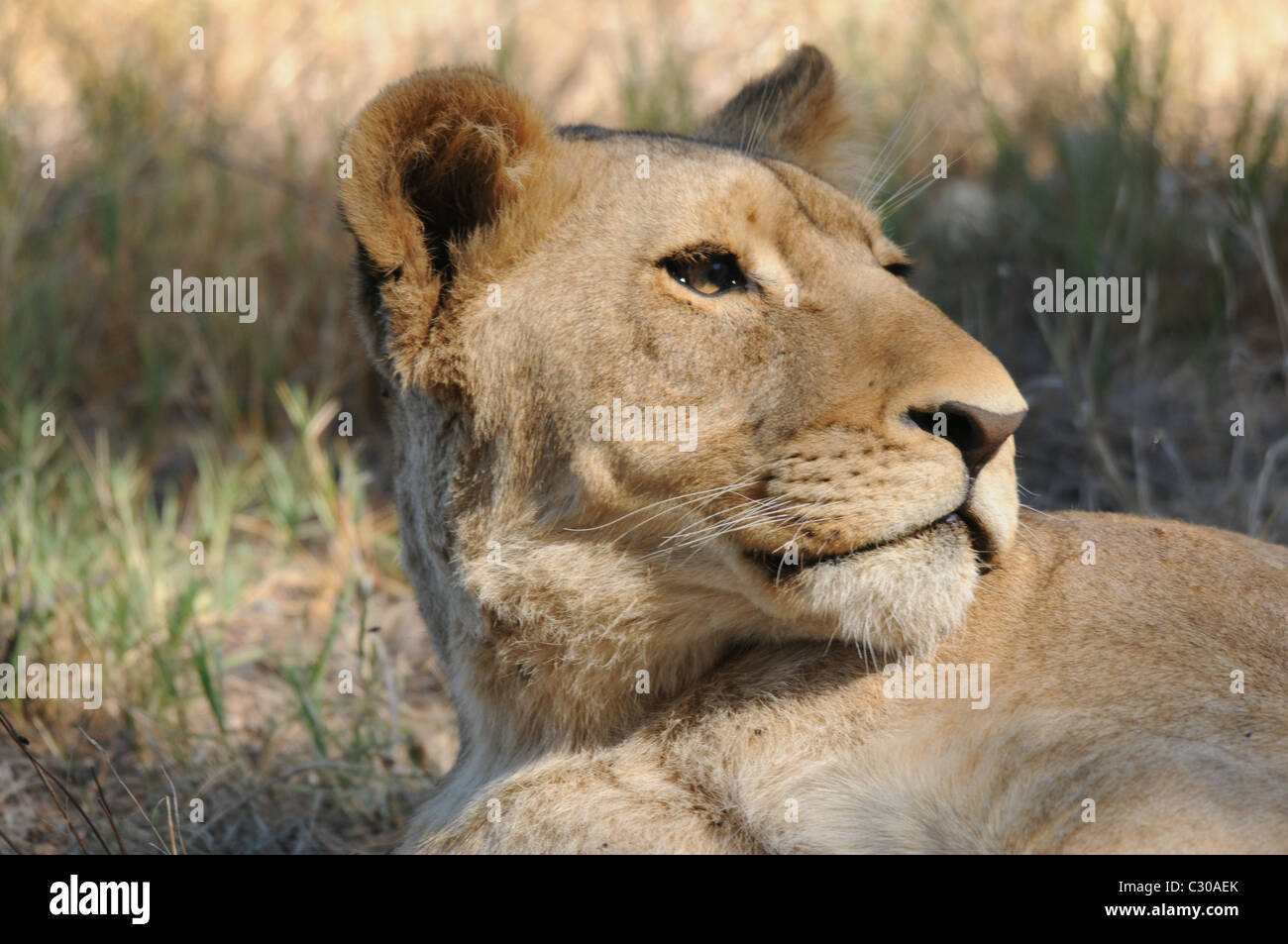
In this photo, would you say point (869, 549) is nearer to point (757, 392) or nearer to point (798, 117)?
point (757, 392)

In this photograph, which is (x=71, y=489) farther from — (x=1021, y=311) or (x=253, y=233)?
(x=1021, y=311)

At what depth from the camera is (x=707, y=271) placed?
110 inches

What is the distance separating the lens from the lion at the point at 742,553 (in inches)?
96.6

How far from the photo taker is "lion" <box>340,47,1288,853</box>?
2.45 meters

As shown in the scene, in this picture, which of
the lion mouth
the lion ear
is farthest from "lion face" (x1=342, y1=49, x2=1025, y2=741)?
the lion ear

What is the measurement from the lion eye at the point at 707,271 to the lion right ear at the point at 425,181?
15.4 inches

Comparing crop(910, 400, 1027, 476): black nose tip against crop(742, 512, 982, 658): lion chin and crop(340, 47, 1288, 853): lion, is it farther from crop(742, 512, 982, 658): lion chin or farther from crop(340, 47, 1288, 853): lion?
crop(742, 512, 982, 658): lion chin

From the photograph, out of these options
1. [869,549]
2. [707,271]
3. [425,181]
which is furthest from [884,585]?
[425,181]

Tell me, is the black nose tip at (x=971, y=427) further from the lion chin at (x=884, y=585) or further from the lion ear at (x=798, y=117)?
the lion ear at (x=798, y=117)

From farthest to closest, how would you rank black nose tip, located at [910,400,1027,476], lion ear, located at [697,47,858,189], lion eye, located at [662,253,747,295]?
lion ear, located at [697,47,858,189] < lion eye, located at [662,253,747,295] < black nose tip, located at [910,400,1027,476]

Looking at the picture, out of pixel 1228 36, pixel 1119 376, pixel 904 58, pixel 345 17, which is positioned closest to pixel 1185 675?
pixel 1119 376

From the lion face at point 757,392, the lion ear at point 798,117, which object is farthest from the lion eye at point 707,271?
the lion ear at point 798,117

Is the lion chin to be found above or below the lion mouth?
below

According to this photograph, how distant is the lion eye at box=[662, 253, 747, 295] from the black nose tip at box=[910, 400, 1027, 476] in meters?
0.51
